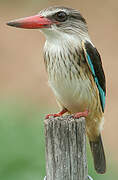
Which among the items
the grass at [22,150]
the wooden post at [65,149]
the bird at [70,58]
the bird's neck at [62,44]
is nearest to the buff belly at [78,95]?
the bird at [70,58]

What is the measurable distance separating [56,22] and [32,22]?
0.22m

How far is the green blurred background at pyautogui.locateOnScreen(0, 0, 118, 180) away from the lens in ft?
17.6

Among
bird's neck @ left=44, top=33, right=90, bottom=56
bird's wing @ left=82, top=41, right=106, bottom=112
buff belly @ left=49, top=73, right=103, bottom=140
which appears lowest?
buff belly @ left=49, top=73, right=103, bottom=140

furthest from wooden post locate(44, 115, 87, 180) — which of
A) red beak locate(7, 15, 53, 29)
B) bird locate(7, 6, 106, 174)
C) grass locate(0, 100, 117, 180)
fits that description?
grass locate(0, 100, 117, 180)

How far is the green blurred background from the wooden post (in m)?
1.75

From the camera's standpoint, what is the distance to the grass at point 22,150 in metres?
5.19

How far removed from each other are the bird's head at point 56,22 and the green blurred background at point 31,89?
4.71 feet

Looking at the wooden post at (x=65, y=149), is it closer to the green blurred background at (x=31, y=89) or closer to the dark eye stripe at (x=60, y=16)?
the dark eye stripe at (x=60, y=16)

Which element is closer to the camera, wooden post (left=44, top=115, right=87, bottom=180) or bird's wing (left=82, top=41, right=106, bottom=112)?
wooden post (left=44, top=115, right=87, bottom=180)

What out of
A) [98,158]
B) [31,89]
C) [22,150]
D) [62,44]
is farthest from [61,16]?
[31,89]

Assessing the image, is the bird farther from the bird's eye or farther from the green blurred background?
→ the green blurred background

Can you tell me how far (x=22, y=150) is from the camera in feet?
17.7

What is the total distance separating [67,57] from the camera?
13.9ft

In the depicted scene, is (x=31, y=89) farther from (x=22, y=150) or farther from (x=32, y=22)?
(x=32, y=22)
